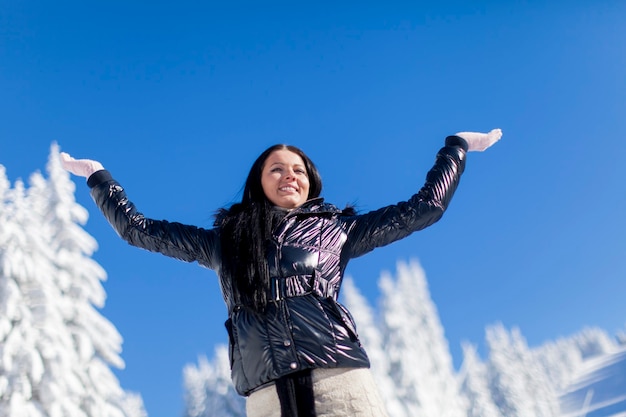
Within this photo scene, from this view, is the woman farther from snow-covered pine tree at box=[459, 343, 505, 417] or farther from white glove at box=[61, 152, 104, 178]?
snow-covered pine tree at box=[459, 343, 505, 417]

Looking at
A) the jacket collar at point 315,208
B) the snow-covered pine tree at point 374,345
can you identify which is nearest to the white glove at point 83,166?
the jacket collar at point 315,208

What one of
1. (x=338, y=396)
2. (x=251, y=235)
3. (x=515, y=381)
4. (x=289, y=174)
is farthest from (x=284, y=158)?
(x=515, y=381)

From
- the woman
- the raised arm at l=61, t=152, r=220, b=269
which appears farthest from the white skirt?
the raised arm at l=61, t=152, r=220, b=269

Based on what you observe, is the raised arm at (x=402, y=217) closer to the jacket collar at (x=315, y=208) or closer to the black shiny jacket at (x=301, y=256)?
the black shiny jacket at (x=301, y=256)

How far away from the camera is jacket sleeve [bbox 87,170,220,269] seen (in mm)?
4449

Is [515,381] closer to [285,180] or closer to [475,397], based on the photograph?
[475,397]

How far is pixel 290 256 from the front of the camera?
3.94 m

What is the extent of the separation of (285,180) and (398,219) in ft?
2.99

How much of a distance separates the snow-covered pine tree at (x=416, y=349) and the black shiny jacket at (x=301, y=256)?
3993 cm

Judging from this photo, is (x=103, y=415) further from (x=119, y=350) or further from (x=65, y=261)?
(x=65, y=261)

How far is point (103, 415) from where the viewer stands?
1745 cm

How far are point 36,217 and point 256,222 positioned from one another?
17.2 m

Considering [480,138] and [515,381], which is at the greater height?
[515,381]

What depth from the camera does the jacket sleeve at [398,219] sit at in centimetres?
443
